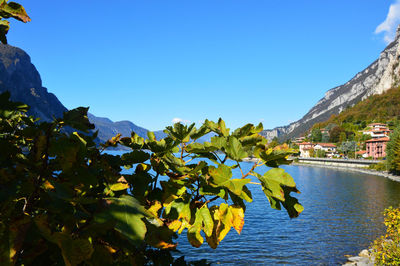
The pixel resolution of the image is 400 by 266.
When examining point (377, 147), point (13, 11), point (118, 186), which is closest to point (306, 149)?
point (377, 147)

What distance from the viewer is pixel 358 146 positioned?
11831cm

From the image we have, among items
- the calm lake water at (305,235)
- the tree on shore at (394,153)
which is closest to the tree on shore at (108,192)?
the calm lake water at (305,235)

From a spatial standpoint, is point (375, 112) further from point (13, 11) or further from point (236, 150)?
point (13, 11)

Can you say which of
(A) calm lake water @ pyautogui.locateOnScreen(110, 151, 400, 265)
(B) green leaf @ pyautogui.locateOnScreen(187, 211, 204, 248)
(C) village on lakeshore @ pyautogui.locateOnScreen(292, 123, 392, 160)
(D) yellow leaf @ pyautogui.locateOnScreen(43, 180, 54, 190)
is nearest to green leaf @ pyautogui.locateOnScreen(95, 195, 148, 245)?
(D) yellow leaf @ pyautogui.locateOnScreen(43, 180, 54, 190)

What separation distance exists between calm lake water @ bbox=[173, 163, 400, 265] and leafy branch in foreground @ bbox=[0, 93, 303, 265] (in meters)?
14.4

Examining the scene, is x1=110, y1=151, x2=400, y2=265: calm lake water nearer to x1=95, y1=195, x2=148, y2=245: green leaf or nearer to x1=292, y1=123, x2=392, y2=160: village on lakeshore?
x1=95, y1=195, x2=148, y2=245: green leaf

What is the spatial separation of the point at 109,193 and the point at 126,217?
0.38m

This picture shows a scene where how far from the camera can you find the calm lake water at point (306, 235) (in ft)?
63.2

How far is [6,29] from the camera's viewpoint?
1299 mm

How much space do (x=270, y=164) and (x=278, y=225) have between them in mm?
28023

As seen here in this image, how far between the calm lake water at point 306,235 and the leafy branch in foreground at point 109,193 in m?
14.4

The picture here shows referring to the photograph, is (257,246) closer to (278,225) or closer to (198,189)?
(278,225)

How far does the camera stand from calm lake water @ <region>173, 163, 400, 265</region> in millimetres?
19250

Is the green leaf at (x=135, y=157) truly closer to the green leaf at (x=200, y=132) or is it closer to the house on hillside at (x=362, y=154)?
the green leaf at (x=200, y=132)
